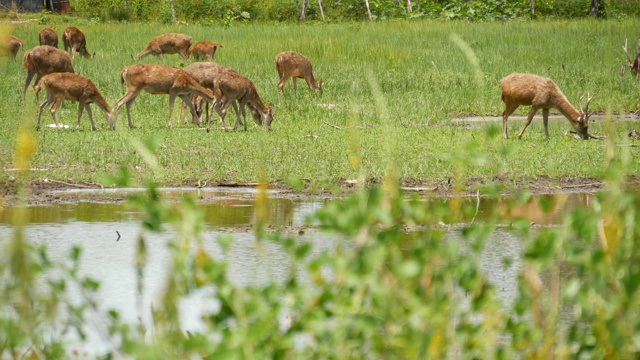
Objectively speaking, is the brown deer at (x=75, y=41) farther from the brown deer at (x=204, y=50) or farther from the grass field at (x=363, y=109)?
the brown deer at (x=204, y=50)

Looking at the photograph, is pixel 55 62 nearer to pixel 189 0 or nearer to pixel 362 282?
pixel 362 282

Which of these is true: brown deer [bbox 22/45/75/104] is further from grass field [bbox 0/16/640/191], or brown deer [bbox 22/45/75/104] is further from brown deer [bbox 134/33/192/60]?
brown deer [bbox 134/33/192/60]

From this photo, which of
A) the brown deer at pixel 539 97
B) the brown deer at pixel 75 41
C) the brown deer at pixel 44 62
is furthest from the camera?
the brown deer at pixel 75 41

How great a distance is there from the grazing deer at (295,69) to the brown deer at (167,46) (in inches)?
256

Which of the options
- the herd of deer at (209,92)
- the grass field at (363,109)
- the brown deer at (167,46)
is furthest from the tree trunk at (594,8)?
the herd of deer at (209,92)

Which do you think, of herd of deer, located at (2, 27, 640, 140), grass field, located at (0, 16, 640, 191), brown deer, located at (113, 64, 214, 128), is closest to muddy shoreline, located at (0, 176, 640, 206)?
grass field, located at (0, 16, 640, 191)

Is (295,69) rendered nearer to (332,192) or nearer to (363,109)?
(363,109)

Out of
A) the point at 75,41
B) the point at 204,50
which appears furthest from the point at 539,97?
the point at 75,41

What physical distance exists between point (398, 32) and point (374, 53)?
5.58 meters

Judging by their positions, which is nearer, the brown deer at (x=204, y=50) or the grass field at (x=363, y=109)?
the grass field at (x=363, y=109)

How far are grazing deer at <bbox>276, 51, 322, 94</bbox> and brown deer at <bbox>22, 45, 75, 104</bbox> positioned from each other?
416cm

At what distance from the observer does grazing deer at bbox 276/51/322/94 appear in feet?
76.2

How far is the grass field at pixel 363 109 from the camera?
13969 millimetres

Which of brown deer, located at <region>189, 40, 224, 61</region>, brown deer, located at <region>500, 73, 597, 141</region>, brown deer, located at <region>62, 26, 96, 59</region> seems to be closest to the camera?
brown deer, located at <region>500, 73, 597, 141</region>
